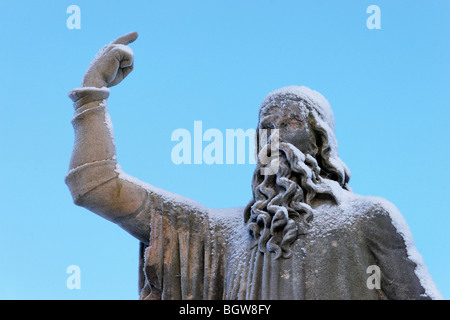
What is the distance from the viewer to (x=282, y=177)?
10.2m

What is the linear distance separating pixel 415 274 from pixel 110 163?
267 centimetres

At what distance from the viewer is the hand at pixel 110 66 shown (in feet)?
34.8

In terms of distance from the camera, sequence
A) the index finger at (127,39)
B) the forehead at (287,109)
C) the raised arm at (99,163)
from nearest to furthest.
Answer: the raised arm at (99,163)
the forehead at (287,109)
the index finger at (127,39)

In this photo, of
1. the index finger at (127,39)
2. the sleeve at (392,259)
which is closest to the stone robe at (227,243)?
the sleeve at (392,259)

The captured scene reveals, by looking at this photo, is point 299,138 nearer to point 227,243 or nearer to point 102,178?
point 227,243

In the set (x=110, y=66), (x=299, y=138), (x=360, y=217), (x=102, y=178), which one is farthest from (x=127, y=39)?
(x=360, y=217)

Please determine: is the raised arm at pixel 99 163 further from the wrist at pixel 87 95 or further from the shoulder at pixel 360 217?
the shoulder at pixel 360 217

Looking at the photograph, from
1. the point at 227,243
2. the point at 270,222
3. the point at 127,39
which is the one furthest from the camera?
the point at 127,39

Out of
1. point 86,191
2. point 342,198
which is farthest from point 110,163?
point 342,198

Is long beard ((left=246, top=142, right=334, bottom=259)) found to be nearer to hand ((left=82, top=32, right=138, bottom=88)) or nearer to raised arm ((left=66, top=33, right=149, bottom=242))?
raised arm ((left=66, top=33, right=149, bottom=242))

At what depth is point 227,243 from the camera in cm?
1048

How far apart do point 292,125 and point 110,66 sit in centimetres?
163

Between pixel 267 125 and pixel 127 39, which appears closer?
pixel 267 125

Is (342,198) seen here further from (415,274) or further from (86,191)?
(86,191)
